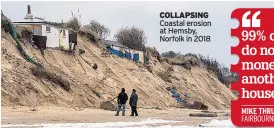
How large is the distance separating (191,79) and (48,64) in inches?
966

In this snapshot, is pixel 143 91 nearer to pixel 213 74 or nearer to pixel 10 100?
pixel 10 100

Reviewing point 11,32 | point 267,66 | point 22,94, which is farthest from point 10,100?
point 267,66

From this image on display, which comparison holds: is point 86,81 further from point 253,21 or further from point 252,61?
point 252,61

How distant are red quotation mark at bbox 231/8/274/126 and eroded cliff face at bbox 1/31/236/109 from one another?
58.1ft

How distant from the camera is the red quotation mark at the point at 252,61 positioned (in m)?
7.68


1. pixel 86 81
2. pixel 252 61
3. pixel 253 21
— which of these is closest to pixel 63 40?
pixel 86 81

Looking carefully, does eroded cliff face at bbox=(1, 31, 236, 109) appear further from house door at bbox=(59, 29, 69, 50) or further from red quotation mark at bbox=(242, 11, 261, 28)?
red quotation mark at bbox=(242, 11, 261, 28)

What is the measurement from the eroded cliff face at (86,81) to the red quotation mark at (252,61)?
17.7m

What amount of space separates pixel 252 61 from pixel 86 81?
26922 millimetres

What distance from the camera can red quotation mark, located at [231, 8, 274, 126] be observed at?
7676 millimetres

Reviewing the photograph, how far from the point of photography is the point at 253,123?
8.08m

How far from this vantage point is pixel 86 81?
34.1 m

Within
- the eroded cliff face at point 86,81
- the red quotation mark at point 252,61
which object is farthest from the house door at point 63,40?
the red quotation mark at point 252,61

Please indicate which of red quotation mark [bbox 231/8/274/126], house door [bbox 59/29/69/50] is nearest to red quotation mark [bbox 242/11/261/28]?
red quotation mark [bbox 231/8/274/126]
